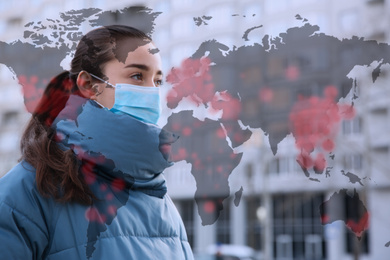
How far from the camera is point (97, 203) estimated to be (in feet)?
3.67

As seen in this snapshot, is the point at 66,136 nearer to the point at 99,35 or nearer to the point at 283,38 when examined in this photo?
the point at 99,35

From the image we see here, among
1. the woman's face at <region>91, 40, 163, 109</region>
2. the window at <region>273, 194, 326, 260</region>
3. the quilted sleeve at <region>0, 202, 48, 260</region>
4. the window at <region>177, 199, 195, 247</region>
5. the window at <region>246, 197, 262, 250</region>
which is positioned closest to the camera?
the quilted sleeve at <region>0, 202, 48, 260</region>

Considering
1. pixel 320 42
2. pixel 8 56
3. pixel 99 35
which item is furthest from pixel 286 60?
pixel 8 56

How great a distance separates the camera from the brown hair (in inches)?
43.1

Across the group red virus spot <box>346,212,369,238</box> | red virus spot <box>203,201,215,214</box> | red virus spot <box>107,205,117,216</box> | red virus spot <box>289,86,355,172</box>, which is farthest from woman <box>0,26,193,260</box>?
red virus spot <box>346,212,369,238</box>

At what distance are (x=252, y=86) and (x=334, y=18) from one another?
318mm

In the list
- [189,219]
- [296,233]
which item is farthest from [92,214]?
[296,233]

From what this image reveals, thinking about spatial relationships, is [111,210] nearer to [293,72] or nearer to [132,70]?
[132,70]

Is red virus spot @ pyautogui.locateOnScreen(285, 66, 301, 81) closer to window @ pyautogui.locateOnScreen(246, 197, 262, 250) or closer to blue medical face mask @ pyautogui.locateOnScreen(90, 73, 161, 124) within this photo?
blue medical face mask @ pyautogui.locateOnScreen(90, 73, 161, 124)

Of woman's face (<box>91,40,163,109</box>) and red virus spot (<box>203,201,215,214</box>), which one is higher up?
woman's face (<box>91,40,163,109</box>)

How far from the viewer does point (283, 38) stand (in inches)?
41.1

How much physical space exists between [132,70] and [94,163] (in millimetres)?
206

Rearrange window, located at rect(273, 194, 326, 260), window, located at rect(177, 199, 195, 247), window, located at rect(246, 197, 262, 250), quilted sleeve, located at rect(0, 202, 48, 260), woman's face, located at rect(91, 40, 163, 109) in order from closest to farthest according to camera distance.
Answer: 1. quilted sleeve, located at rect(0, 202, 48, 260)
2. woman's face, located at rect(91, 40, 163, 109)
3. window, located at rect(177, 199, 195, 247)
4. window, located at rect(273, 194, 326, 260)
5. window, located at rect(246, 197, 262, 250)

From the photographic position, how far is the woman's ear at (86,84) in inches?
45.0
